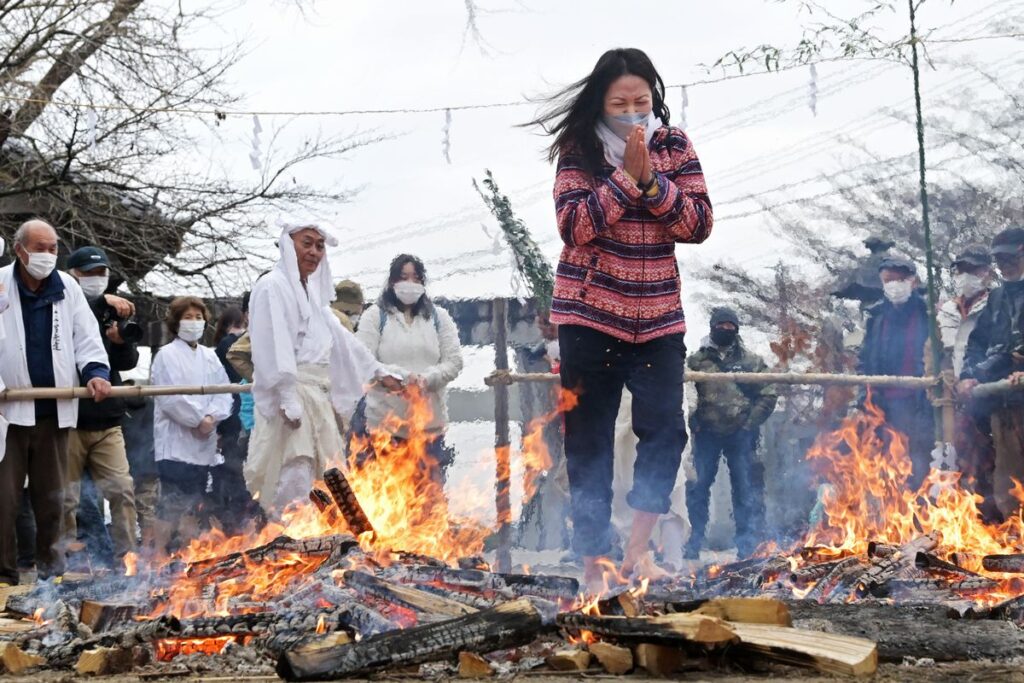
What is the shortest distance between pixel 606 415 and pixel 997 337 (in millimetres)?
3798

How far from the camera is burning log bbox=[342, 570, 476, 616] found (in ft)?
16.4

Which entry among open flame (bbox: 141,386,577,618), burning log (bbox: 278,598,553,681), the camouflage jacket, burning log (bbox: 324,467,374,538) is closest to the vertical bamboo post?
open flame (bbox: 141,386,577,618)

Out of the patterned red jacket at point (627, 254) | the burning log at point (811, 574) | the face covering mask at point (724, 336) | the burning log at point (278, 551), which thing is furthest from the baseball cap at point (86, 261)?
the burning log at point (811, 574)

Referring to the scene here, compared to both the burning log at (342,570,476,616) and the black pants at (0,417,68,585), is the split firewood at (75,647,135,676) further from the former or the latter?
the black pants at (0,417,68,585)

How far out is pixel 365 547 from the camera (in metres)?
6.49

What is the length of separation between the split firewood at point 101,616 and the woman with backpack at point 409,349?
3.95 meters

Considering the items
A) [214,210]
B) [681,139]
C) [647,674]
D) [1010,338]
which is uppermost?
[214,210]

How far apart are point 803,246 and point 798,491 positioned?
14216 millimetres

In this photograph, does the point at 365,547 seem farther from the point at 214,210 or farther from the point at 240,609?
the point at 214,210

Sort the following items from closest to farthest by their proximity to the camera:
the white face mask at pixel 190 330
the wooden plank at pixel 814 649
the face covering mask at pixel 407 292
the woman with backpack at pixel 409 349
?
the wooden plank at pixel 814 649 < the woman with backpack at pixel 409 349 < the face covering mask at pixel 407 292 < the white face mask at pixel 190 330

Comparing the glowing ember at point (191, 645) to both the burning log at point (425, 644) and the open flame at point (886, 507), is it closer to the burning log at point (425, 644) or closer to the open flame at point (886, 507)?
the burning log at point (425, 644)

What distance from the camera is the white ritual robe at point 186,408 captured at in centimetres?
954

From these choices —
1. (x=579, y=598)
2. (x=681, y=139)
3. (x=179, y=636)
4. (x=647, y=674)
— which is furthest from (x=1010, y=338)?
(x=179, y=636)

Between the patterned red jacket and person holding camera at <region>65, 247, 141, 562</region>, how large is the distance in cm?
405
